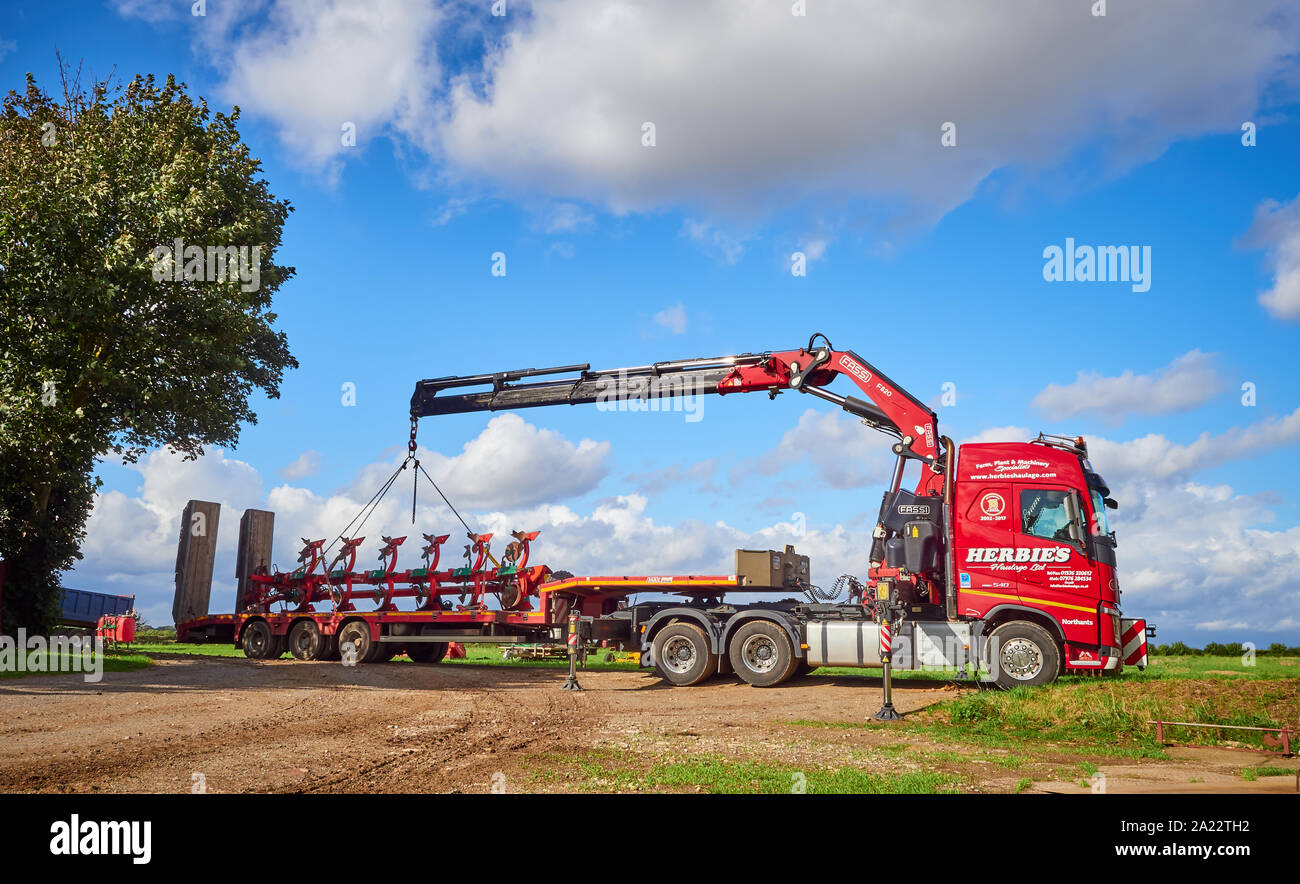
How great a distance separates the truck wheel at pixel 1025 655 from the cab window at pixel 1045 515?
1.55m

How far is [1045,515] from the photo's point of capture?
15125 millimetres

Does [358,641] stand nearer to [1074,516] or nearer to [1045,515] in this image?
[1045,515]

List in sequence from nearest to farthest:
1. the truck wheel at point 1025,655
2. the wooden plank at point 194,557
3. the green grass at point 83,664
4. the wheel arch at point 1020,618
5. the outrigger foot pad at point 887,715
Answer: the outrigger foot pad at point 887,715, the truck wheel at point 1025,655, the wheel arch at point 1020,618, the green grass at point 83,664, the wooden plank at point 194,557

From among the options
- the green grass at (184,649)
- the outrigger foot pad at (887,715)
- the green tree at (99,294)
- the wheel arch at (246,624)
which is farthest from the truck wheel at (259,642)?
the outrigger foot pad at (887,715)

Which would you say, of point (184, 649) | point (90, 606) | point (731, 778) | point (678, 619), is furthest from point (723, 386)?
point (90, 606)

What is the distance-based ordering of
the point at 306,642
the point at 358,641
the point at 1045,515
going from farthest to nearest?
the point at 306,642 → the point at 358,641 → the point at 1045,515

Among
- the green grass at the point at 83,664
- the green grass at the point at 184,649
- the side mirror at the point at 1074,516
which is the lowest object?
the green grass at the point at 184,649

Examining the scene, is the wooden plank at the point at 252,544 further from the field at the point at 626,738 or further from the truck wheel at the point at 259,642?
the field at the point at 626,738

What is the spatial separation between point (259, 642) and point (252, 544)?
325 centimetres

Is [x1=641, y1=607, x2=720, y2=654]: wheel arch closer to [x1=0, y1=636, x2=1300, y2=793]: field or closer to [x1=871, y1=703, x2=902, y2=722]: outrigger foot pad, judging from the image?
[x1=0, y1=636, x2=1300, y2=793]: field

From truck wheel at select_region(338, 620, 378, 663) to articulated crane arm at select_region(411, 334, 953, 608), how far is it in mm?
5322

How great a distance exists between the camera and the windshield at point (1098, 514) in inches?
586
